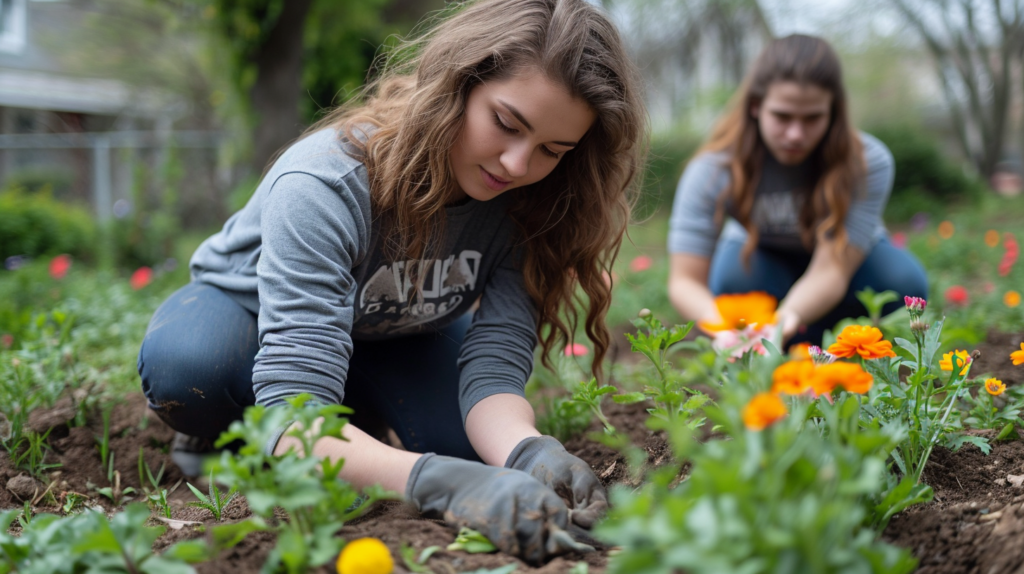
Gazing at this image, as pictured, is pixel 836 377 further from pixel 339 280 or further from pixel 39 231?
pixel 39 231

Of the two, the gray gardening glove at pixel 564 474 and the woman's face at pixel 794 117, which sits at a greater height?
the woman's face at pixel 794 117

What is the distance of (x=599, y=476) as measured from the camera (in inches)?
63.1

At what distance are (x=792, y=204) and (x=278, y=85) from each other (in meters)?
4.98

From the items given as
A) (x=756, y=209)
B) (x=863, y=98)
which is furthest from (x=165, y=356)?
(x=863, y=98)

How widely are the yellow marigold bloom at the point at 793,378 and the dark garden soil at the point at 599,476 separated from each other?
0.41 m

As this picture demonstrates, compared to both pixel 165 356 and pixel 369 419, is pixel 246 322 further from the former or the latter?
pixel 369 419

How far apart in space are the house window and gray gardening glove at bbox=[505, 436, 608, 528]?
1405 cm

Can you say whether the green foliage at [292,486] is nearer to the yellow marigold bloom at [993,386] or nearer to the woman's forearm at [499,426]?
the woman's forearm at [499,426]

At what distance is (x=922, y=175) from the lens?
977 cm

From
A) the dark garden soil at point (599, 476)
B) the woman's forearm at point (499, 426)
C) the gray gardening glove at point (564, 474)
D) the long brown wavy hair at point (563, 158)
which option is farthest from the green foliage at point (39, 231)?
the gray gardening glove at point (564, 474)

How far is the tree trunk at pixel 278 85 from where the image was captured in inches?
243

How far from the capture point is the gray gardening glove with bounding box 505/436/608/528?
4.05 feet

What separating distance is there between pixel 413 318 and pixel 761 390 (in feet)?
3.80

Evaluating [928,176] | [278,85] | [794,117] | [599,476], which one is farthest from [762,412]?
[928,176]
